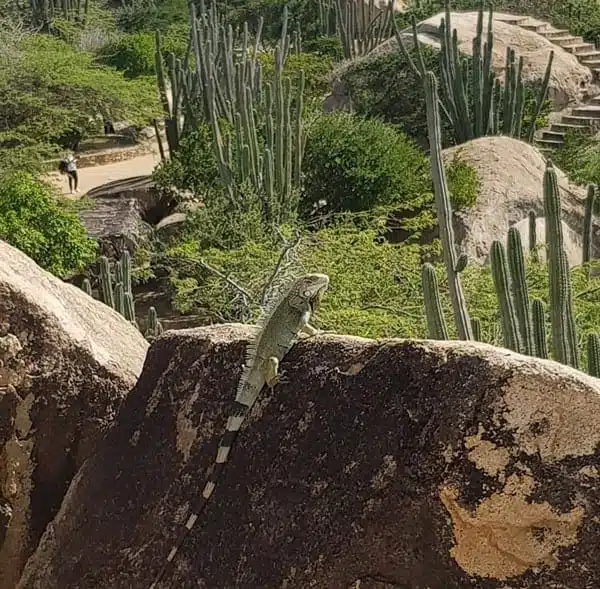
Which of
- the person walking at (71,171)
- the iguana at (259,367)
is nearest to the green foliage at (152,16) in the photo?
the person walking at (71,171)

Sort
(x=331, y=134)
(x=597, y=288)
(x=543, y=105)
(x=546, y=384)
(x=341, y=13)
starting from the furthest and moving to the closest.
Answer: (x=341, y=13) → (x=543, y=105) → (x=331, y=134) → (x=597, y=288) → (x=546, y=384)

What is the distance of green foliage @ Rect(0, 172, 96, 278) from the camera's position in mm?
14367

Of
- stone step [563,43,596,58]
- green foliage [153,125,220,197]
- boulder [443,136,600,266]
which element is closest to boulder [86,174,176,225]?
green foliage [153,125,220,197]

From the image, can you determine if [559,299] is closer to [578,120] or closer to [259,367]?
[259,367]

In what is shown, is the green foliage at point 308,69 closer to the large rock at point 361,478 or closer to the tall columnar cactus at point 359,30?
the tall columnar cactus at point 359,30

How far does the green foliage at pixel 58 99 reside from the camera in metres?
19.8

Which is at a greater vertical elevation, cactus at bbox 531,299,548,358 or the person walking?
cactus at bbox 531,299,548,358

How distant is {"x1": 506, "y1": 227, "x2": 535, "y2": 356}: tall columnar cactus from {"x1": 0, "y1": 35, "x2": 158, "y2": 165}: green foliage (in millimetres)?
13579

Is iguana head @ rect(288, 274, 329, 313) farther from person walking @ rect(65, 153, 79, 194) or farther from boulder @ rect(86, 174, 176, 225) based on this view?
person walking @ rect(65, 153, 79, 194)

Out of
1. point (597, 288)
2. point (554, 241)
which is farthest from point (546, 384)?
point (597, 288)

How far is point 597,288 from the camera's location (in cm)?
1095

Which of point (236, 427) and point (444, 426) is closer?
point (444, 426)

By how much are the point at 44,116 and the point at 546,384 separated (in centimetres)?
1839

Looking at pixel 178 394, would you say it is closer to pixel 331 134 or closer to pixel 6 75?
pixel 331 134
